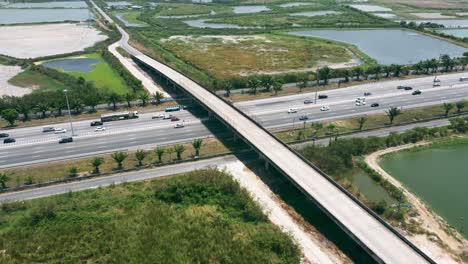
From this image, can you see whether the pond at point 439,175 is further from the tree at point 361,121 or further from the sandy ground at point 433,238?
the tree at point 361,121

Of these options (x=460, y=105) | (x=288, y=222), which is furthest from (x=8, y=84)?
(x=460, y=105)

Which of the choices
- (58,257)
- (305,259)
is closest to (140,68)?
(58,257)

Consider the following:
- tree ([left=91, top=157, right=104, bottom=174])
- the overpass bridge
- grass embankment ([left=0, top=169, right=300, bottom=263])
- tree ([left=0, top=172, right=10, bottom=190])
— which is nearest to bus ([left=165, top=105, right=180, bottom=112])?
the overpass bridge

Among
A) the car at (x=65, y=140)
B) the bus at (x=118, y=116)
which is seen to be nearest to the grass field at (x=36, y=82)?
the bus at (x=118, y=116)

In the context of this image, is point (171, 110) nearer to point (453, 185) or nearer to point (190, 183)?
point (190, 183)

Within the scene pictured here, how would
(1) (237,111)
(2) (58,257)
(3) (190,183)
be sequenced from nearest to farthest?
(2) (58,257) < (3) (190,183) < (1) (237,111)

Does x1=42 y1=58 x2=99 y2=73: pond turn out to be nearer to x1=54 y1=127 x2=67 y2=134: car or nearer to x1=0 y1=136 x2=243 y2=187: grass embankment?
x1=54 y1=127 x2=67 y2=134: car
